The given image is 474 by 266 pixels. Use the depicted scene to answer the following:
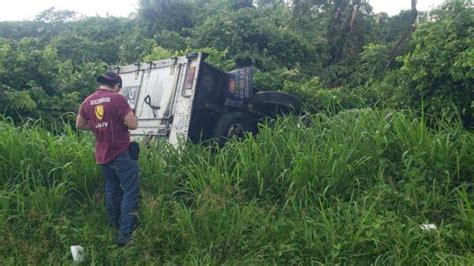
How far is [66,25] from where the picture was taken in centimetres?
1877

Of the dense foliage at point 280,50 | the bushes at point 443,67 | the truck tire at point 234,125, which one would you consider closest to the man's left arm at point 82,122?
the truck tire at point 234,125

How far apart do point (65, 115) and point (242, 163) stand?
3.47 metres

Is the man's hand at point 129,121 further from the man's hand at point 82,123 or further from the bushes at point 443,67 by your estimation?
the bushes at point 443,67

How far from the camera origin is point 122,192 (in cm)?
514

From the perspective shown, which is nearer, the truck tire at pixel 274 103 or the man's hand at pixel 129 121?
the man's hand at pixel 129 121

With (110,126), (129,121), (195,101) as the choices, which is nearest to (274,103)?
(195,101)

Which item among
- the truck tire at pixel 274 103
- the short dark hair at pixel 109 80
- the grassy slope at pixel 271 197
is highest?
the short dark hair at pixel 109 80

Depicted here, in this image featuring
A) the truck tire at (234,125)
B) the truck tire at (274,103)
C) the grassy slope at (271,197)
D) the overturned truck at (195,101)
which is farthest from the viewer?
the truck tire at (274,103)

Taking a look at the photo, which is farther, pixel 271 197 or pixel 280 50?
pixel 280 50

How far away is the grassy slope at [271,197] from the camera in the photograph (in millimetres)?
4379

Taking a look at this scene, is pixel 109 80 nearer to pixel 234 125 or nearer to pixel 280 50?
pixel 234 125

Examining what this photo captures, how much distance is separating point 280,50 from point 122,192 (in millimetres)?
7973

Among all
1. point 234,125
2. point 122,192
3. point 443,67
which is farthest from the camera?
point 234,125

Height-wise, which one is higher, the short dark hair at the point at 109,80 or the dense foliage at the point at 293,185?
the short dark hair at the point at 109,80
